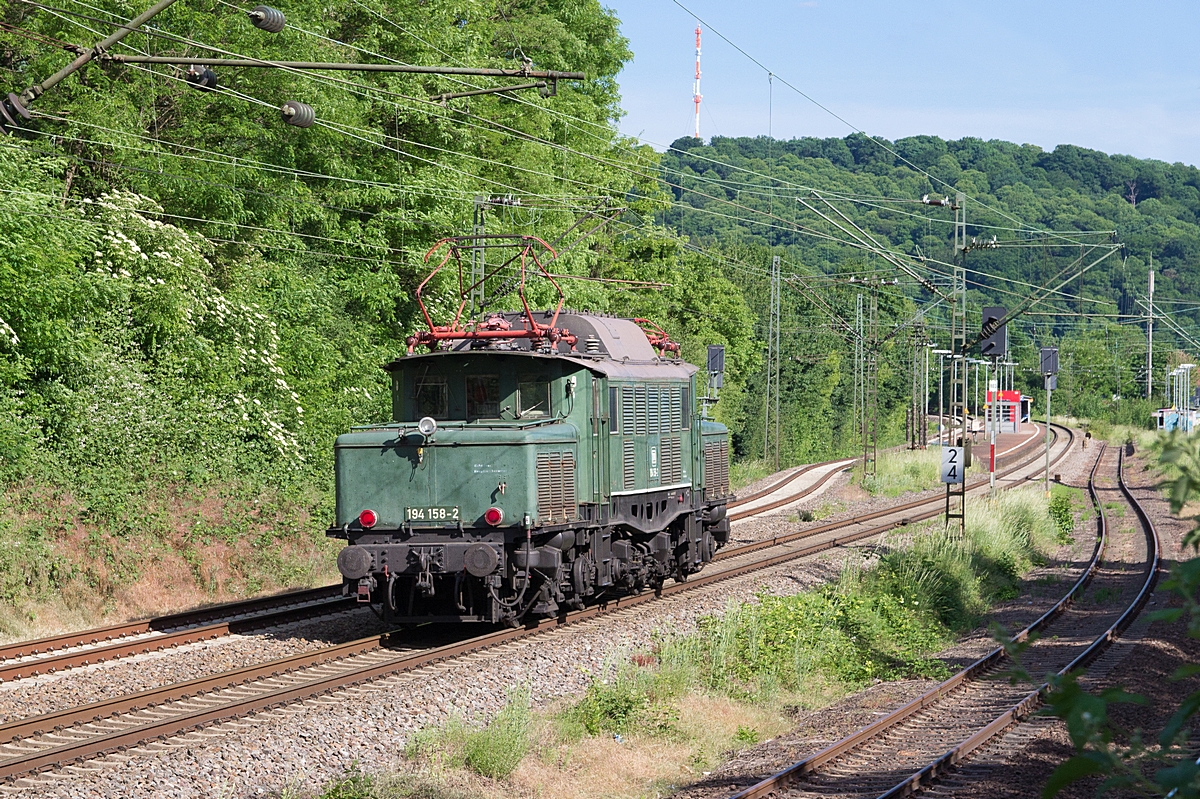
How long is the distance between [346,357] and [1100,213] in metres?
119

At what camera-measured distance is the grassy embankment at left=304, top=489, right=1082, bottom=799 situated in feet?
32.7

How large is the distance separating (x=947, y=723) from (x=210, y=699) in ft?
23.7

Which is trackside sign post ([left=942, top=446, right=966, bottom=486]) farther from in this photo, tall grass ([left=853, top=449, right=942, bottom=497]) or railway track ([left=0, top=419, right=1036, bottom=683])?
tall grass ([left=853, top=449, right=942, bottom=497])

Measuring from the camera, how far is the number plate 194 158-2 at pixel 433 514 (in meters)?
14.5

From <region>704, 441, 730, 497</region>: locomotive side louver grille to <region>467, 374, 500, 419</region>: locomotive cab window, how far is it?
210 inches

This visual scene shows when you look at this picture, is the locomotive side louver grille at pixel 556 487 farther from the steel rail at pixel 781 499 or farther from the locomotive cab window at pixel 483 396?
the steel rail at pixel 781 499

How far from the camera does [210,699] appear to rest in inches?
467

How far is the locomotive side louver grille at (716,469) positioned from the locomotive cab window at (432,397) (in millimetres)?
5569

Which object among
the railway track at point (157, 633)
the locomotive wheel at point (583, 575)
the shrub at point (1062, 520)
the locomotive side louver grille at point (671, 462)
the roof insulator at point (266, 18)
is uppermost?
the roof insulator at point (266, 18)

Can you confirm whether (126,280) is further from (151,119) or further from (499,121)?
(499,121)

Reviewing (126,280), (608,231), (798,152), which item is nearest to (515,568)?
(126,280)

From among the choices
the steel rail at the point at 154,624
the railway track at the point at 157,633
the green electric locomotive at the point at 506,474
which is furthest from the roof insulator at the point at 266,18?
the steel rail at the point at 154,624

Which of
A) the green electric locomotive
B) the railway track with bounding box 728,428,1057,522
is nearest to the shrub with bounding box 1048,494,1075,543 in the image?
the railway track with bounding box 728,428,1057,522

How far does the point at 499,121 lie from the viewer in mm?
34406
